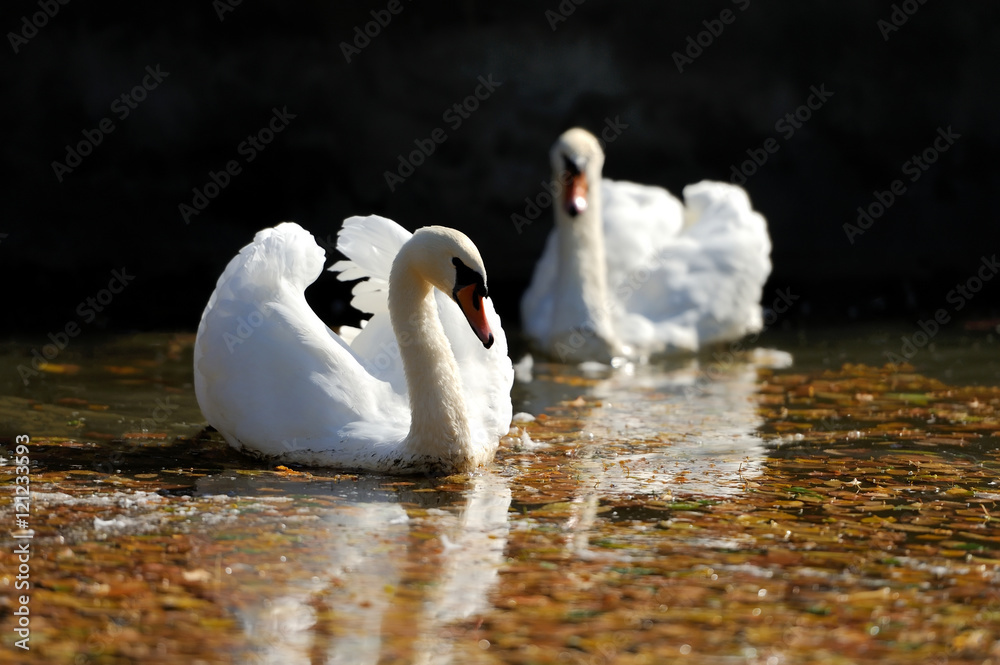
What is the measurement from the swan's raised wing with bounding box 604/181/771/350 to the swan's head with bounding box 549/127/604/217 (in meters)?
0.68

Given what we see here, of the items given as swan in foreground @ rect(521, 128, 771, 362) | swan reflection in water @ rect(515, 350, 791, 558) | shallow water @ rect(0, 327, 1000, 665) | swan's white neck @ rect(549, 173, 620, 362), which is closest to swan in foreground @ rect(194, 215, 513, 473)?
shallow water @ rect(0, 327, 1000, 665)

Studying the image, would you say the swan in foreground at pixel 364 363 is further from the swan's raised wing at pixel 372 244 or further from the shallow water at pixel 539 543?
the shallow water at pixel 539 543

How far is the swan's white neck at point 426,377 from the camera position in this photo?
5.44 meters

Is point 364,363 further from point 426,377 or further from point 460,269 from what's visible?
point 460,269

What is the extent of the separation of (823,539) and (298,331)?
7.79 ft

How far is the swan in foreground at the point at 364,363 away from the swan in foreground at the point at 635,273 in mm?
3030

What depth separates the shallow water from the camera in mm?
3762

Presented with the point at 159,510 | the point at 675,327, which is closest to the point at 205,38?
the point at 675,327

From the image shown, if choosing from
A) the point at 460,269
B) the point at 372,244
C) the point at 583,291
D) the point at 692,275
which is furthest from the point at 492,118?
the point at 460,269

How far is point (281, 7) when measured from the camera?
1364cm

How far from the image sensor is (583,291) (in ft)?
30.5

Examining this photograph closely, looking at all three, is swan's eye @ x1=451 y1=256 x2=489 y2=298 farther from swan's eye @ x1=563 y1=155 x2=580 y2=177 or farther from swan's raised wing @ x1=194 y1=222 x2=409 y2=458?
swan's eye @ x1=563 y1=155 x2=580 y2=177

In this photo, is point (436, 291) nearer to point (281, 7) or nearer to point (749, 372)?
point (749, 372)

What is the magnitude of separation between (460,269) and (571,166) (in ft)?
13.6
